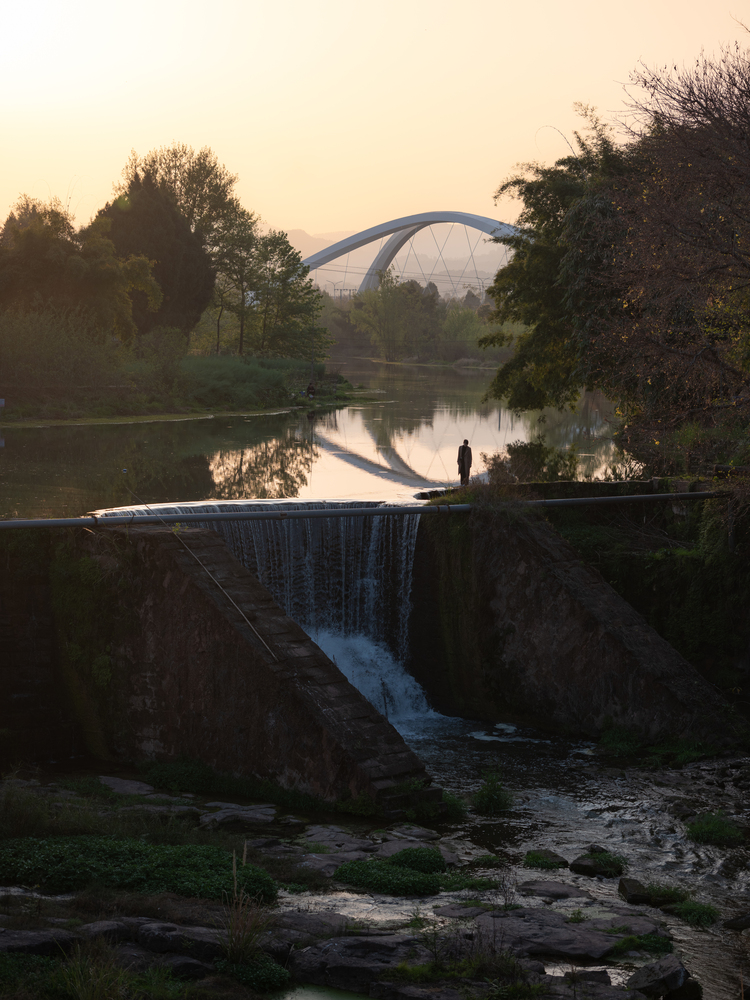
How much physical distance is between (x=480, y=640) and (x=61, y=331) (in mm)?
32929

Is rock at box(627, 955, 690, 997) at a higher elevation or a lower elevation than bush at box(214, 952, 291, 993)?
lower

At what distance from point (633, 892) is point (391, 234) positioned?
12832 cm

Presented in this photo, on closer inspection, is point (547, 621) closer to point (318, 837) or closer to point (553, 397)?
point (318, 837)

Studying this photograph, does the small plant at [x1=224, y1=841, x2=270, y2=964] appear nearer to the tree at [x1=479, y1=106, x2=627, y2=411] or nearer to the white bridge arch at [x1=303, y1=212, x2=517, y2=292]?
the tree at [x1=479, y1=106, x2=627, y2=411]

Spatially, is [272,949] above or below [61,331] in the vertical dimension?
below

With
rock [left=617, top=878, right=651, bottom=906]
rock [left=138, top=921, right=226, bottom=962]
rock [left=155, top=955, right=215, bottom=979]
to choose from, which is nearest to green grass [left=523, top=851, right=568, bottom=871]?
rock [left=617, top=878, right=651, bottom=906]

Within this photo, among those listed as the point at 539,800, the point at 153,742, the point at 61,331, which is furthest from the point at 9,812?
the point at 61,331

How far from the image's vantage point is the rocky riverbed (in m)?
5.94

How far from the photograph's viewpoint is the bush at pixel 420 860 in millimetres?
8320

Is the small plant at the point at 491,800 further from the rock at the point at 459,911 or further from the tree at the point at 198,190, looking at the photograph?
the tree at the point at 198,190

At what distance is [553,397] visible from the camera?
31.4 meters

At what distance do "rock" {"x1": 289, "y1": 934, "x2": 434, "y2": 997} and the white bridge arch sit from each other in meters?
106

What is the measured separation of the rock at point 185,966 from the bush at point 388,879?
2.25 meters

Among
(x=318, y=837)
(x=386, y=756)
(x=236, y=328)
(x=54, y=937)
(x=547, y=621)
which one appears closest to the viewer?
(x=54, y=937)
